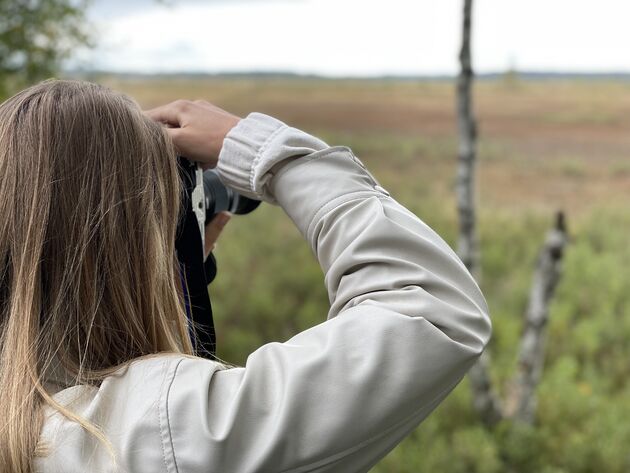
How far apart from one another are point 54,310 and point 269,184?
0.27m

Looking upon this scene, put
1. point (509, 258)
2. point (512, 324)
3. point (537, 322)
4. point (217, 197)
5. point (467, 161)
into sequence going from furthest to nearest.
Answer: point (509, 258), point (512, 324), point (537, 322), point (467, 161), point (217, 197)

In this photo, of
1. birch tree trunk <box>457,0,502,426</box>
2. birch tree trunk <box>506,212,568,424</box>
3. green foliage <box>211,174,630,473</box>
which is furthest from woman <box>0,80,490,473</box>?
birch tree trunk <box>506,212,568,424</box>

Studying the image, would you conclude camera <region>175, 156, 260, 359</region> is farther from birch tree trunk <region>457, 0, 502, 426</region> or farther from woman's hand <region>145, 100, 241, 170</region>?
birch tree trunk <region>457, 0, 502, 426</region>

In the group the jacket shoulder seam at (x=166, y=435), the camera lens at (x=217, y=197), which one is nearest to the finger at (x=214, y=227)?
the camera lens at (x=217, y=197)

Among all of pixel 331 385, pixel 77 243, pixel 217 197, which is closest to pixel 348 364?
pixel 331 385

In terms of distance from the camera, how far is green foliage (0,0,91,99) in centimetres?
503

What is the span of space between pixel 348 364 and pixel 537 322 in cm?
344

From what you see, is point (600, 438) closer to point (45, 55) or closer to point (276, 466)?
point (276, 466)

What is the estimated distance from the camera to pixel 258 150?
85cm

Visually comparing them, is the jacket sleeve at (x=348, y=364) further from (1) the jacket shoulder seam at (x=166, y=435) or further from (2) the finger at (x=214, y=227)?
(2) the finger at (x=214, y=227)

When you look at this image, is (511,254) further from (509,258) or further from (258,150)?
(258,150)

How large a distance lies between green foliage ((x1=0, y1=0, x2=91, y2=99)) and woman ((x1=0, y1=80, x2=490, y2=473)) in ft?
14.6

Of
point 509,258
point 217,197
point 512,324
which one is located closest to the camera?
point 217,197

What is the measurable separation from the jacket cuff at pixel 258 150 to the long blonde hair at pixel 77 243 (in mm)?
84
